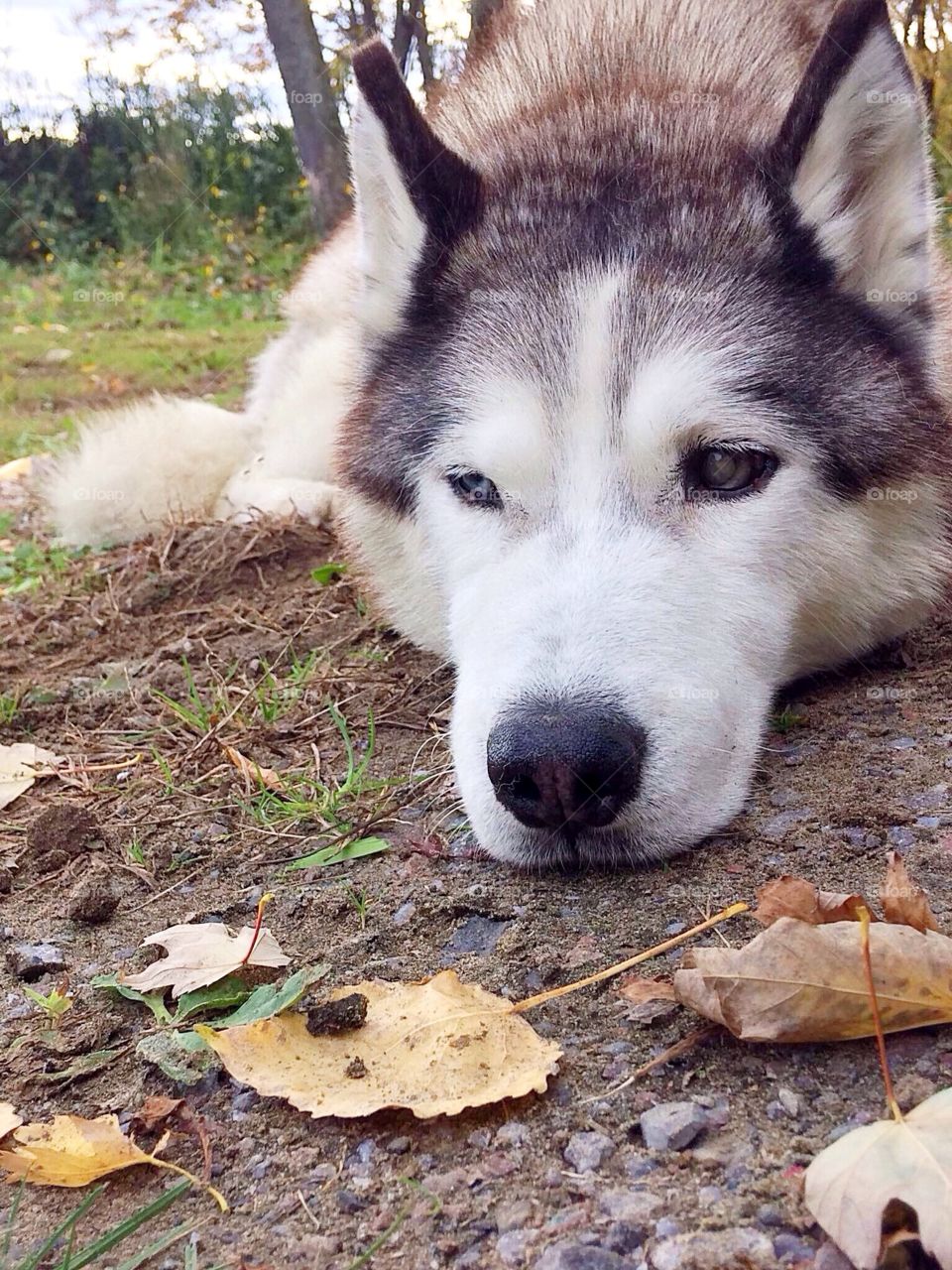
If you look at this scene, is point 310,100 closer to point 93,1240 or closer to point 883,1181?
point 93,1240

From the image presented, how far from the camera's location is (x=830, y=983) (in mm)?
1351

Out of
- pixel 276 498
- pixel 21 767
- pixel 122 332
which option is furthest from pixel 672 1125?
pixel 122 332

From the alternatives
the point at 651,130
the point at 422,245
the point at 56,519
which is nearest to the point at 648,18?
the point at 651,130

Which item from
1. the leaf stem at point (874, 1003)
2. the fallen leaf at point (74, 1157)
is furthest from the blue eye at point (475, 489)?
the fallen leaf at point (74, 1157)

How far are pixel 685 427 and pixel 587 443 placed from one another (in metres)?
0.19

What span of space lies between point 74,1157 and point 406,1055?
42 cm

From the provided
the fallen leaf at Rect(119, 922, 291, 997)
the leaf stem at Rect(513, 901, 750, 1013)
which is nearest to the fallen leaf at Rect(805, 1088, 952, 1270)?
the leaf stem at Rect(513, 901, 750, 1013)

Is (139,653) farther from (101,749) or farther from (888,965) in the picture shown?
(888,965)

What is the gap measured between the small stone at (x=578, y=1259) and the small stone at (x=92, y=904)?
115cm

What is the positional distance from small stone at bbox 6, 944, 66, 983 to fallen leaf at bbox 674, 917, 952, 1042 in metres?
1.14

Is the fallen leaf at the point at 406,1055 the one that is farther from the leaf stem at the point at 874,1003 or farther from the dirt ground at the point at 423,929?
the leaf stem at the point at 874,1003

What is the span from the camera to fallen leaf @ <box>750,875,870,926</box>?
1504 mm

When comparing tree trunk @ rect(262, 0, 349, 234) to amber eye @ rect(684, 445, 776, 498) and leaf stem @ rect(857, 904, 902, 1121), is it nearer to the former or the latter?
amber eye @ rect(684, 445, 776, 498)

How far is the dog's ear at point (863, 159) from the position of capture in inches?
87.8
